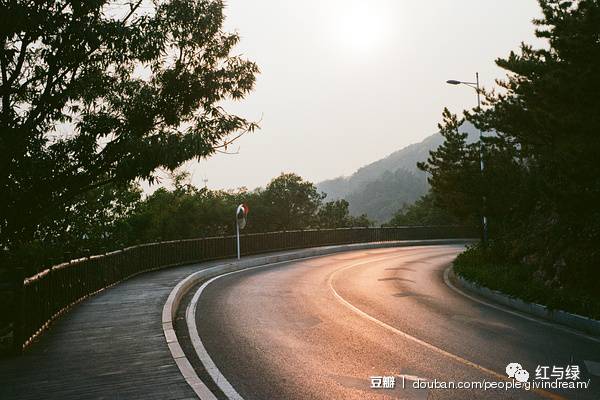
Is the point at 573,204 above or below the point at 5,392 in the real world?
above

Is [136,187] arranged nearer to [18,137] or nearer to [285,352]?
[18,137]

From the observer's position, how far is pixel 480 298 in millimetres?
14336

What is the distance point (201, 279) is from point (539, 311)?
35.6 ft

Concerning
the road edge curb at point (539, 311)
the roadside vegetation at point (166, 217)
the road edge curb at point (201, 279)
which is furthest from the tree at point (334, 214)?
the road edge curb at point (539, 311)

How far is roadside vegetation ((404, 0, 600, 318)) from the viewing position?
471 inches

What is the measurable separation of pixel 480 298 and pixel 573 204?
3459mm

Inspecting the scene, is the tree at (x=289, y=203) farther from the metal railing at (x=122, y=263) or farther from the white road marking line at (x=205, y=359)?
the white road marking line at (x=205, y=359)

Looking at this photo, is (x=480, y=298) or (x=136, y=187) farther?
(x=136, y=187)

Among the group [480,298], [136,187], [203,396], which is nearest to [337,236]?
[136,187]

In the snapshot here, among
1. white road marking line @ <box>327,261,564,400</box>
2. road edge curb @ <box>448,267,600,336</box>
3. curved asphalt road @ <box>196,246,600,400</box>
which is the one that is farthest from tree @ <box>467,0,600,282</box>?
white road marking line @ <box>327,261,564,400</box>

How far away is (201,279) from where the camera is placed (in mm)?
18531

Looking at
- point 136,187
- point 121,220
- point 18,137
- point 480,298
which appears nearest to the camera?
point 18,137

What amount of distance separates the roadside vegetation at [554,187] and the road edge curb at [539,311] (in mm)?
209

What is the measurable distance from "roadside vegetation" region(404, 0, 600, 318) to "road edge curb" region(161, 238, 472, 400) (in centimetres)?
768
